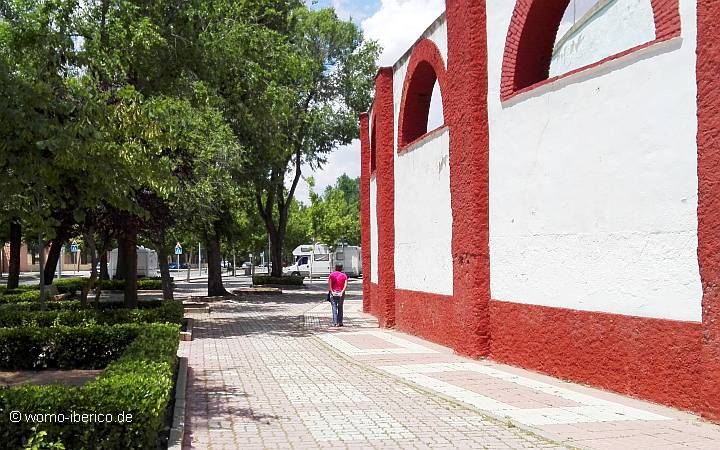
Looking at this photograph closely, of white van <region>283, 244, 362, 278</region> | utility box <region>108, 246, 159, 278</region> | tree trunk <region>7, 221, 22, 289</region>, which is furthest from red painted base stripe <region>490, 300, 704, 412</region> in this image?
white van <region>283, 244, 362, 278</region>

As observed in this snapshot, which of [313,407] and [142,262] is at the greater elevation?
[142,262]

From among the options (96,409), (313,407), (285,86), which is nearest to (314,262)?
(285,86)

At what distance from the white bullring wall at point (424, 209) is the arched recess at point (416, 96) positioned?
405 millimetres

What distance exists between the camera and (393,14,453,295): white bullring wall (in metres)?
13.8

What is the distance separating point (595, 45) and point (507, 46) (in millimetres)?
4084

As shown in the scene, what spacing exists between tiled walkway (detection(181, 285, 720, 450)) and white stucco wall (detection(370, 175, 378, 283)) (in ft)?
22.4

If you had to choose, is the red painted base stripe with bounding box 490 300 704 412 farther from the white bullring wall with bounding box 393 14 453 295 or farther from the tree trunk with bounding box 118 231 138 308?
the tree trunk with bounding box 118 231 138 308

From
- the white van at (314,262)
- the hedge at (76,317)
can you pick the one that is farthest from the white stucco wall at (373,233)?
the white van at (314,262)

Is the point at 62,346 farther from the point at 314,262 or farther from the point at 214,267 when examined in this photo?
the point at 314,262

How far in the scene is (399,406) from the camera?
828 centimetres

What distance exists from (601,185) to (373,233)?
41.0ft

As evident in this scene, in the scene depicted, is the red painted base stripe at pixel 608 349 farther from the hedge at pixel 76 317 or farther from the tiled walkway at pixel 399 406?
the hedge at pixel 76 317

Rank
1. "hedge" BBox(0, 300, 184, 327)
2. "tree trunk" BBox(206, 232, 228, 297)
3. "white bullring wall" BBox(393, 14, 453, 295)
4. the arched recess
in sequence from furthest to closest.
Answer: "tree trunk" BBox(206, 232, 228, 297) → the arched recess → "white bullring wall" BBox(393, 14, 453, 295) → "hedge" BBox(0, 300, 184, 327)

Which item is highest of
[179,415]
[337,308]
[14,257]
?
[14,257]
